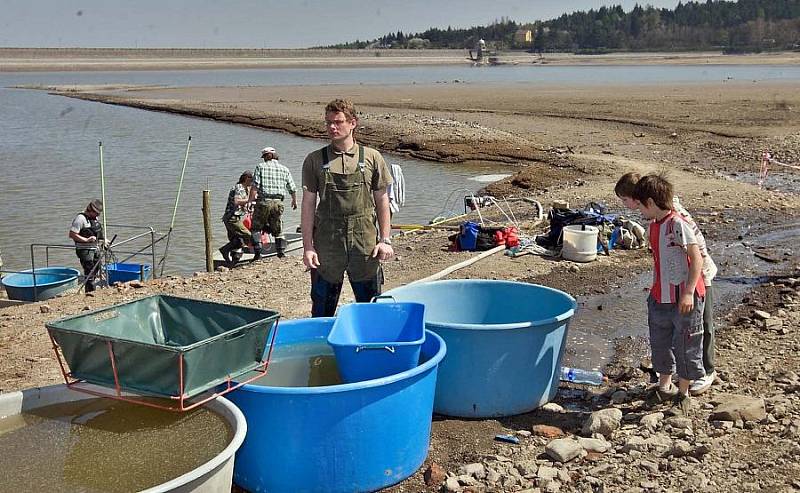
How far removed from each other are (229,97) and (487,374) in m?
56.8

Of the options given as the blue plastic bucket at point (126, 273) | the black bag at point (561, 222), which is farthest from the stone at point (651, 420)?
the blue plastic bucket at point (126, 273)

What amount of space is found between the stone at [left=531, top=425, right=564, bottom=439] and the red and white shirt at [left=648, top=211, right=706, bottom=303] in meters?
1.00

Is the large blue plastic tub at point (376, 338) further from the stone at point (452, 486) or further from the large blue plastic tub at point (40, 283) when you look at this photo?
the large blue plastic tub at point (40, 283)

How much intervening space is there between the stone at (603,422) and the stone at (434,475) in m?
0.95

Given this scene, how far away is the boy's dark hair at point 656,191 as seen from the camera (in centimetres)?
468

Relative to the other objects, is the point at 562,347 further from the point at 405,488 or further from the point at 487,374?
the point at 405,488

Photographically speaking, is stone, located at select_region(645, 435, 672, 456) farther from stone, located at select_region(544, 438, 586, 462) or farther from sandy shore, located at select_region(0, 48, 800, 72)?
sandy shore, located at select_region(0, 48, 800, 72)

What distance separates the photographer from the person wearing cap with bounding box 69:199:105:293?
10.7 meters

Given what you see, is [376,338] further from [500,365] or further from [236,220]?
[236,220]

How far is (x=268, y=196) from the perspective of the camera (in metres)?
11.4

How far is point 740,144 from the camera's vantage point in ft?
72.0

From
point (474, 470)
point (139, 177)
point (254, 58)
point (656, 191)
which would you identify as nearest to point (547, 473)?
point (474, 470)

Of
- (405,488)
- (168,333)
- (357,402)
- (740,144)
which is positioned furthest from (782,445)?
(740,144)

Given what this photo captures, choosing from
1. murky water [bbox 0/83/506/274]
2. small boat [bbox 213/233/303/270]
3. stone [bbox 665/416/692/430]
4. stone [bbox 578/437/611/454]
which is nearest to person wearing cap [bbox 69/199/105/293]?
murky water [bbox 0/83/506/274]
